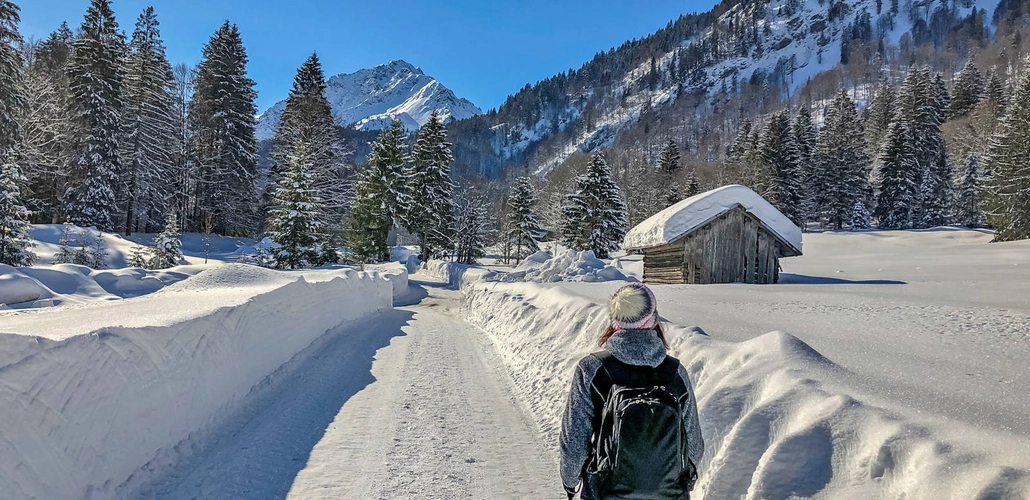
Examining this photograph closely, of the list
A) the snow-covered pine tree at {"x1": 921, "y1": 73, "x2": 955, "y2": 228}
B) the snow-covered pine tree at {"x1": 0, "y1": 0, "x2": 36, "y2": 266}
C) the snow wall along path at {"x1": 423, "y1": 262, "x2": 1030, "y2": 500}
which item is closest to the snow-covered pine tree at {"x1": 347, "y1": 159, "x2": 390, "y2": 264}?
the snow-covered pine tree at {"x1": 0, "y1": 0, "x2": 36, "y2": 266}

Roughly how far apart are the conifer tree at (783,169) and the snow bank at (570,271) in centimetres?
3236

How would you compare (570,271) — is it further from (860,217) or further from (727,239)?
(860,217)

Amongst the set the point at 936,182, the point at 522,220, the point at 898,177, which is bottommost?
the point at 522,220

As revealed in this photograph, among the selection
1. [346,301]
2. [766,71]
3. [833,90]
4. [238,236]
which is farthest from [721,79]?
[346,301]

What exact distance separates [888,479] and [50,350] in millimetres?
5091

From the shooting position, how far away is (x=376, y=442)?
4.90 meters

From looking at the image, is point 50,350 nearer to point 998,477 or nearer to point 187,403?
point 187,403

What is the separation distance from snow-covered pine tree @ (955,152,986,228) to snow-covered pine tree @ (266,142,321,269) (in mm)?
55714

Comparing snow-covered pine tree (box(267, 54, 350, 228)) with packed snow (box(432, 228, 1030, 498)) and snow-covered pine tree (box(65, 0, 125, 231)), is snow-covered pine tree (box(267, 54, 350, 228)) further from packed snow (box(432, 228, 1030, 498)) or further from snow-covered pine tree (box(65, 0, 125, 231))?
packed snow (box(432, 228, 1030, 498))

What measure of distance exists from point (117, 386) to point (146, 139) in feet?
122

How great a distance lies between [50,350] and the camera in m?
3.33

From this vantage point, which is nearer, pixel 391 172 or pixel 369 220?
pixel 369 220

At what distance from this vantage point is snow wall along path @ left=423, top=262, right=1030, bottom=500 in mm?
2211

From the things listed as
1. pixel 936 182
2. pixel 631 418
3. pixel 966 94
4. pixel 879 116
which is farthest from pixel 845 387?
pixel 966 94
